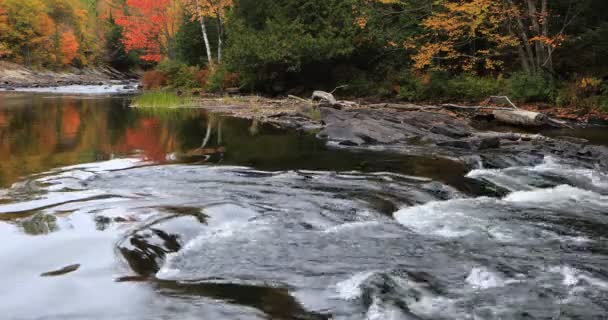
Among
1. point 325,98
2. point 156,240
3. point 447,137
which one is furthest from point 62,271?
point 325,98

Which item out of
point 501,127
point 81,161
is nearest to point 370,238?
point 81,161

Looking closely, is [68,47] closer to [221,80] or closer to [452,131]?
[221,80]

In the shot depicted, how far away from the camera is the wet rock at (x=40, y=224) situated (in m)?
5.64

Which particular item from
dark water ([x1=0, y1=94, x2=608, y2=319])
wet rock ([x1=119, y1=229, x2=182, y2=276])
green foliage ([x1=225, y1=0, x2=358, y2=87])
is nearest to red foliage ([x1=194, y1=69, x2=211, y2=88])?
green foliage ([x1=225, y1=0, x2=358, y2=87])

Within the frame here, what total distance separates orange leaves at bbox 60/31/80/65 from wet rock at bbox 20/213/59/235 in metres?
73.5

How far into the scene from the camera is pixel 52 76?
64.3 meters

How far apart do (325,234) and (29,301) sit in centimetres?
301

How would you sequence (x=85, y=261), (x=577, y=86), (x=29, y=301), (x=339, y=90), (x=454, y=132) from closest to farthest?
(x=29, y=301), (x=85, y=261), (x=454, y=132), (x=577, y=86), (x=339, y=90)

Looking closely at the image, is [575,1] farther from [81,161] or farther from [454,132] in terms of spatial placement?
[81,161]

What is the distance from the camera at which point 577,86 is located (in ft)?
60.4

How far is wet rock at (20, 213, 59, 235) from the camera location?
5637 mm

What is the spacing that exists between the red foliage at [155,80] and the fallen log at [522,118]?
1126 inches

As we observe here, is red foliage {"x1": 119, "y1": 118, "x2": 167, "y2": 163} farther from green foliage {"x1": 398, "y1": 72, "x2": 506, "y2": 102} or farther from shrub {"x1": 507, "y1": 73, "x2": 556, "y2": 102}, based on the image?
shrub {"x1": 507, "y1": 73, "x2": 556, "y2": 102}

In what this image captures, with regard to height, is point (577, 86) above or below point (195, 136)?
above
